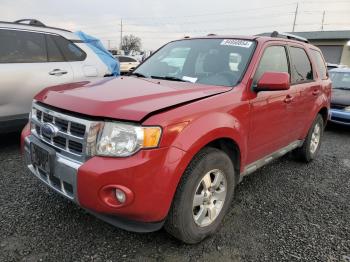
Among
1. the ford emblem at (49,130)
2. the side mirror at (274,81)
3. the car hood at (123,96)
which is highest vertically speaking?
the side mirror at (274,81)

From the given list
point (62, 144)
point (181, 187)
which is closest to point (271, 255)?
point (181, 187)

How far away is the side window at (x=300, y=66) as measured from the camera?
407cm

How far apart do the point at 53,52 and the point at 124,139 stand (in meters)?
3.34

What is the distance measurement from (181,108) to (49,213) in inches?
64.5

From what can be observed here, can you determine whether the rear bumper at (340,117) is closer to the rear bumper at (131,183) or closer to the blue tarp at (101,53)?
the blue tarp at (101,53)

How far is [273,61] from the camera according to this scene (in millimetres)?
3635

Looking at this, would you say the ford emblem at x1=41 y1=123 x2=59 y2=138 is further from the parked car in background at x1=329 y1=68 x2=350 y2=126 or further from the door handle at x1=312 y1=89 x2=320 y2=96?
the parked car in background at x1=329 y1=68 x2=350 y2=126

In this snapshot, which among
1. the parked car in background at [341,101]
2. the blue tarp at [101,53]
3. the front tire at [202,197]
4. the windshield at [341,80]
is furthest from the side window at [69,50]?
the windshield at [341,80]

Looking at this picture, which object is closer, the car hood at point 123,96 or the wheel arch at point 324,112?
→ the car hood at point 123,96

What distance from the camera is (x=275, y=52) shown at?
3709mm

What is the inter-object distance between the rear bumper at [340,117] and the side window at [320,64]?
2.62 metres

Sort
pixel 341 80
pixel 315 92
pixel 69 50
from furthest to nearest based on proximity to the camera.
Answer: pixel 341 80 → pixel 69 50 → pixel 315 92

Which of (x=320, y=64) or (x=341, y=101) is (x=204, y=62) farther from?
(x=341, y=101)

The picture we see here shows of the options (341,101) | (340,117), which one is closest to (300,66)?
(340,117)
